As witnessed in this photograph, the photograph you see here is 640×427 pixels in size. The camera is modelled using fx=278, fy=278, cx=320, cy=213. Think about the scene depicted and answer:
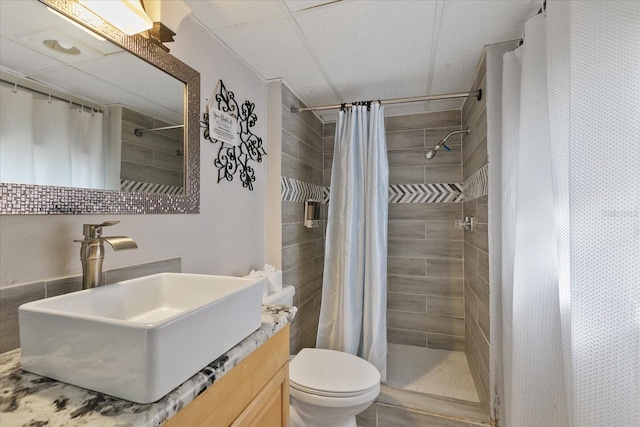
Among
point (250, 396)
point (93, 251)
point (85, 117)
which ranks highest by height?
point (85, 117)

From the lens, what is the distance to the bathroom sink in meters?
0.48

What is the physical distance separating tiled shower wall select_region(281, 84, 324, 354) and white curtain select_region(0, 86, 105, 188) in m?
1.12

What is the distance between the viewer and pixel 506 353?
1299 millimetres

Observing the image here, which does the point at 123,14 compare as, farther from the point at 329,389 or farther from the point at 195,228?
the point at 329,389

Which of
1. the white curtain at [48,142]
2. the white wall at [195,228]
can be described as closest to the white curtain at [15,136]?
the white curtain at [48,142]

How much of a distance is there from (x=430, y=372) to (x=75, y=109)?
8.11 ft

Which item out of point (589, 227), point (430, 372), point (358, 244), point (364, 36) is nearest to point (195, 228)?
point (358, 244)

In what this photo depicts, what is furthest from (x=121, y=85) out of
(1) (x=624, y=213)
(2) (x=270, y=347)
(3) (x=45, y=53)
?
(1) (x=624, y=213)

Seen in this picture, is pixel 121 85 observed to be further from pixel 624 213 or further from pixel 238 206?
pixel 624 213

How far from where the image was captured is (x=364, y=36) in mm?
1423

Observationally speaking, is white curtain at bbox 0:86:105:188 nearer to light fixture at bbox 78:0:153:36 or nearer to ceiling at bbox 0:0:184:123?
ceiling at bbox 0:0:184:123

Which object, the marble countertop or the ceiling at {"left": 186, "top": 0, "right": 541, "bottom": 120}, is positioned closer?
the marble countertop

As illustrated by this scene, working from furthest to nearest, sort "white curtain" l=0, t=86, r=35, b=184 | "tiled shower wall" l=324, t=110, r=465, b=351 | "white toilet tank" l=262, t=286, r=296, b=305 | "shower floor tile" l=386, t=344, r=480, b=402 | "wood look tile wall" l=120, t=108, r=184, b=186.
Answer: "tiled shower wall" l=324, t=110, r=465, b=351 < "shower floor tile" l=386, t=344, r=480, b=402 < "white toilet tank" l=262, t=286, r=296, b=305 < "wood look tile wall" l=120, t=108, r=184, b=186 < "white curtain" l=0, t=86, r=35, b=184

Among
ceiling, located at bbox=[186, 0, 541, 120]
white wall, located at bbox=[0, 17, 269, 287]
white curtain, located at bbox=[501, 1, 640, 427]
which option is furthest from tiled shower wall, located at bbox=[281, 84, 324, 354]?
white curtain, located at bbox=[501, 1, 640, 427]
